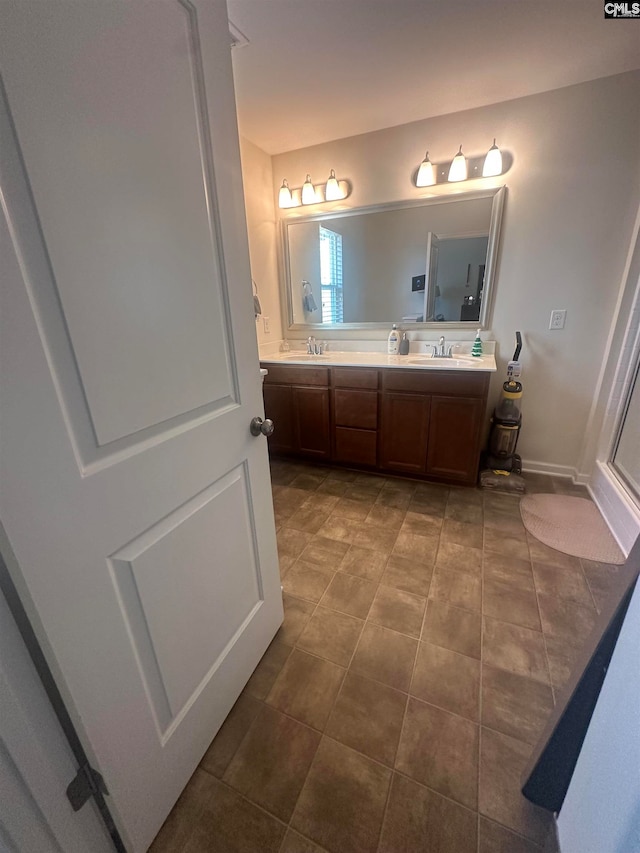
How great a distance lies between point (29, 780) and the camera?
58 centimetres

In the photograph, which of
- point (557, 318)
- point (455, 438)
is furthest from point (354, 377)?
point (557, 318)

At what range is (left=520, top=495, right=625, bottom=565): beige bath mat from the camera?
176 cm

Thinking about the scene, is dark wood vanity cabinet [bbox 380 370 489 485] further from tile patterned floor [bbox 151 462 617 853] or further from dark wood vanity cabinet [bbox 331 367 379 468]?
tile patterned floor [bbox 151 462 617 853]

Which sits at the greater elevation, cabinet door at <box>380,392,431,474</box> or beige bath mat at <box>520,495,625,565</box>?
cabinet door at <box>380,392,431,474</box>

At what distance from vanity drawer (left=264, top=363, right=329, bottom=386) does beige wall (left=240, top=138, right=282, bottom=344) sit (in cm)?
33

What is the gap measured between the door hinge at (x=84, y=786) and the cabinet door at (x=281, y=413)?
209cm

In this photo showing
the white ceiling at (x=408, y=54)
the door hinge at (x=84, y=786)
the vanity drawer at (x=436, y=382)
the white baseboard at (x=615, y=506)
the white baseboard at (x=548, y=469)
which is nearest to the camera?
the door hinge at (x=84, y=786)

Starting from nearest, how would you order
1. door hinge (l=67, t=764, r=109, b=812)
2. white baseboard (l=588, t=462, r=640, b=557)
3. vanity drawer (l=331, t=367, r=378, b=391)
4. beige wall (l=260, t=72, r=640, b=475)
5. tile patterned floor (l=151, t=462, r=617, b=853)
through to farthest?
door hinge (l=67, t=764, r=109, b=812)
tile patterned floor (l=151, t=462, r=617, b=853)
white baseboard (l=588, t=462, r=640, b=557)
beige wall (l=260, t=72, r=640, b=475)
vanity drawer (l=331, t=367, r=378, b=391)

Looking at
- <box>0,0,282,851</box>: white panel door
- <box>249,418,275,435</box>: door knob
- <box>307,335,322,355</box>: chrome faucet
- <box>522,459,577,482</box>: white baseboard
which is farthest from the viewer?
<box>307,335,322,355</box>: chrome faucet

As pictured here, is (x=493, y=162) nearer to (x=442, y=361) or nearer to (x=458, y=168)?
(x=458, y=168)

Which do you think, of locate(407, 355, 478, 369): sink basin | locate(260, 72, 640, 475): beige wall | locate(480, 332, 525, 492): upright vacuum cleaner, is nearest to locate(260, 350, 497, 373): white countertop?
locate(407, 355, 478, 369): sink basin

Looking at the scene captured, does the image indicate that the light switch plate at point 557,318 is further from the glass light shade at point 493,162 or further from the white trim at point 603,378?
the glass light shade at point 493,162

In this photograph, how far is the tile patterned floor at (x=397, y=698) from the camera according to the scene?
2.82ft

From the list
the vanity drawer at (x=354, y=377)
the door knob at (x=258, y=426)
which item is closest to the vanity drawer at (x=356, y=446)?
the vanity drawer at (x=354, y=377)
